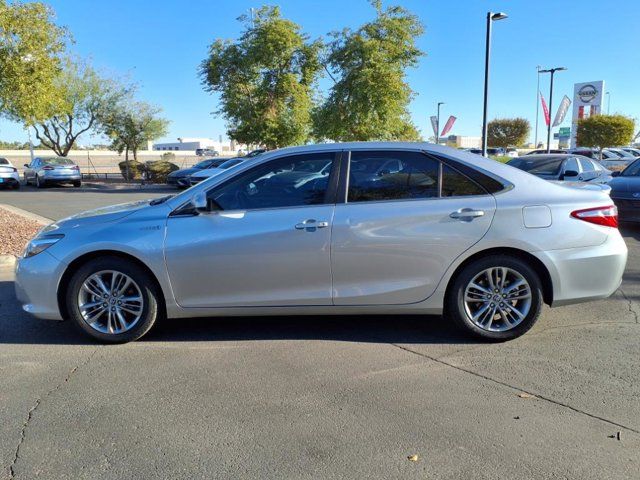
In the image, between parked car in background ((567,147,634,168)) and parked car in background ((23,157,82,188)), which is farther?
parked car in background ((567,147,634,168))

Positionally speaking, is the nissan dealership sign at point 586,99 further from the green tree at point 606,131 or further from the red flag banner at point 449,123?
the red flag banner at point 449,123

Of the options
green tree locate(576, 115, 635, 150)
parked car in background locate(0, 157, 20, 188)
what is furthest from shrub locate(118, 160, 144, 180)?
green tree locate(576, 115, 635, 150)

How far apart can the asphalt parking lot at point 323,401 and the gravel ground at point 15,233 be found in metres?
3.59

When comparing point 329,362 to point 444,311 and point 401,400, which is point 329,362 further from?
point 444,311

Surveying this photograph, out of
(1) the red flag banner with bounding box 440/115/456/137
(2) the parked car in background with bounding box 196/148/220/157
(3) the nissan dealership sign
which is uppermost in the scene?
(3) the nissan dealership sign

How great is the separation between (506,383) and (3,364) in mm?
3774

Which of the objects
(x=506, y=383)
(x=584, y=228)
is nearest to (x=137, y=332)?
(x=506, y=383)

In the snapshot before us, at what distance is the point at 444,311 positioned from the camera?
4.54 metres

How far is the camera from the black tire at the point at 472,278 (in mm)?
4398

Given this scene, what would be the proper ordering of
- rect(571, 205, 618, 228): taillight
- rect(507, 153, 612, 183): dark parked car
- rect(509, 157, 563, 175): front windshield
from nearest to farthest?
rect(571, 205, 618, 228): taillight
rect(507, 153, 612, 183): dark parked car
rect(509, 157, 563, 175): front windshield

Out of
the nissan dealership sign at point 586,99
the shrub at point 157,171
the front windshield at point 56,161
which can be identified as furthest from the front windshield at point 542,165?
the nissan dealership sign at point 586,99

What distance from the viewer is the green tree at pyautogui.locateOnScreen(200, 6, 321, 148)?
24078 millimetres

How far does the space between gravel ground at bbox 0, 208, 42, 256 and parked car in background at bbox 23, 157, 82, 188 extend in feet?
43.4

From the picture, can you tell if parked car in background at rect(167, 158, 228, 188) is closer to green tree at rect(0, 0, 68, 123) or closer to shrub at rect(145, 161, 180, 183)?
shrub at rect(145, 161, 180, 183)
